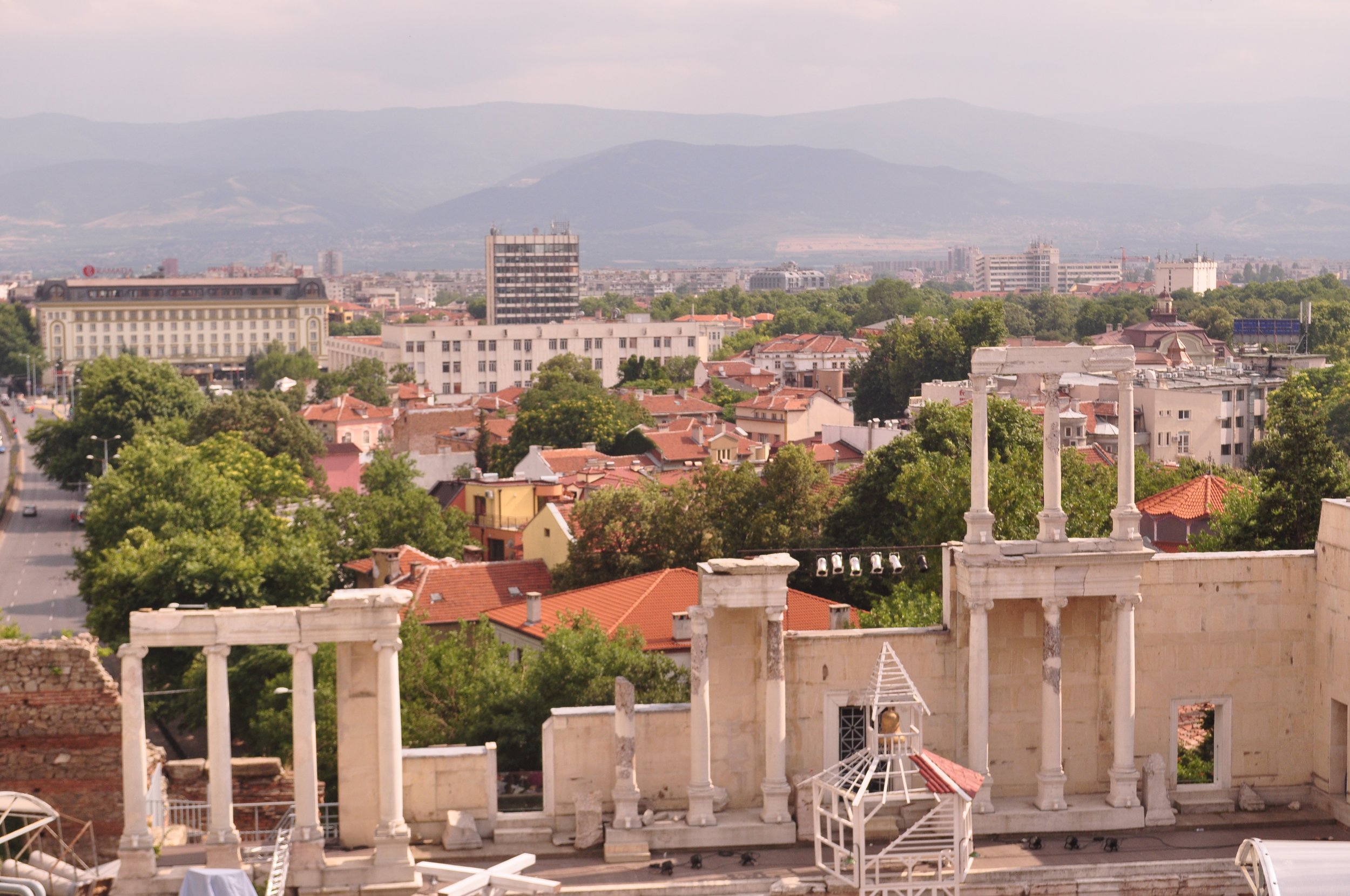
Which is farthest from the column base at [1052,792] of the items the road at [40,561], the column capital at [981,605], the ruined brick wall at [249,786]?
the road at [40,561]

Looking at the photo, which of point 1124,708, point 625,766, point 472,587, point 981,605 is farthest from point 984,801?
point 472,587

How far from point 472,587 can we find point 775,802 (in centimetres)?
2655

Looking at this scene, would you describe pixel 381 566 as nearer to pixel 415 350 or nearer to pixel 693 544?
pixel 693 544

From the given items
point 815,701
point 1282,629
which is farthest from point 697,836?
point 1282,629

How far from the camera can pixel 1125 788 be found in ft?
92.6

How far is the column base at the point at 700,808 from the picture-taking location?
89.9 ft

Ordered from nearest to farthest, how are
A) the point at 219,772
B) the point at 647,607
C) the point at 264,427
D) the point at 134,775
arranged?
1. the point at 134,775
2. the point at 219,772
3. the point at 647,607
4. the point at 264,427

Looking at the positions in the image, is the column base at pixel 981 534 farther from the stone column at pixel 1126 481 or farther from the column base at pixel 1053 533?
the stone column at pixel 1126 481

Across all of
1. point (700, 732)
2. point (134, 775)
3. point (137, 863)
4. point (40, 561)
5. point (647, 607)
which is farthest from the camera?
point (40, 561)

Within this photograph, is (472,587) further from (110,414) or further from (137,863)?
(110,414)

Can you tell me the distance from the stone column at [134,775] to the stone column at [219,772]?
910 millimetres

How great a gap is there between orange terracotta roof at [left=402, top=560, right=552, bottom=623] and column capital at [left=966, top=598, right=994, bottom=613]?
74.5 ft

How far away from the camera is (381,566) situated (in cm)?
5975

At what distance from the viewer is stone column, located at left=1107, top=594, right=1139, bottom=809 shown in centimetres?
2816
